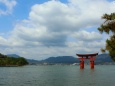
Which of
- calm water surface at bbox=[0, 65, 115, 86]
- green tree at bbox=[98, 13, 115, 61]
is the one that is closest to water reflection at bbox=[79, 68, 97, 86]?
calm water surface at bbox=[0, 65, 115, 86]

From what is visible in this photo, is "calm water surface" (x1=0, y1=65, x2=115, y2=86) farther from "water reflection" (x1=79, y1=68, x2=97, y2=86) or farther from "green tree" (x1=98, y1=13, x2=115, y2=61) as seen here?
"green tree" (x1=98, y1=13, x2=115, y2=61)

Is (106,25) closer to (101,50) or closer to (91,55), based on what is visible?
(101,50)

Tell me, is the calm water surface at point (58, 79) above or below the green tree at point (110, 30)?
below

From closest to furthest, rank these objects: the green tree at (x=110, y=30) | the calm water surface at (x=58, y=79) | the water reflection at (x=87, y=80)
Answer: the green tree at (x=110, y=30), the calm water surface at (x=58, y=79), the water reflection at (x=87, y=80)

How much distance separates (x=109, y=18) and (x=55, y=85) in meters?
30.7

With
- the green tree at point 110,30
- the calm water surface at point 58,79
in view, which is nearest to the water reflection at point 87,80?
the calm water surface at point 58,79

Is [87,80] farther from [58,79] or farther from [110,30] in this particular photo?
[110,30]

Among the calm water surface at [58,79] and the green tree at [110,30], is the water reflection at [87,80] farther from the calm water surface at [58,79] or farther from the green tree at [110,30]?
the green tree at [110,30]

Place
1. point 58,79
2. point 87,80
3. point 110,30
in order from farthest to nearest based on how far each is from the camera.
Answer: point 58,79 < point 87,80 < point 110,30

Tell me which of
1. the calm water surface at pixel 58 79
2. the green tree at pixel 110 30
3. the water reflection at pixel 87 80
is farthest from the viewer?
the water reflection at pixel 87 80

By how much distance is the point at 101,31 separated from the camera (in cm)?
1473

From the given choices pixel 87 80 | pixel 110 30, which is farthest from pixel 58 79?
pixel 110 30

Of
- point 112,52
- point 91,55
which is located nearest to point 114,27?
point 112,52

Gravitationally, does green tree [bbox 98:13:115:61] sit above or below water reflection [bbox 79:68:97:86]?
above
